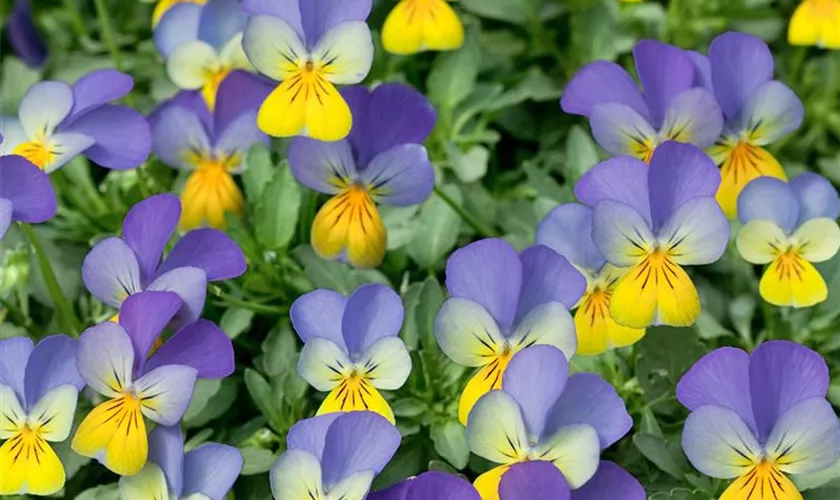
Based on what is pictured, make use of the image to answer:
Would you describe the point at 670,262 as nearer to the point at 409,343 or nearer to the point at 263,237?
the point at 409,343

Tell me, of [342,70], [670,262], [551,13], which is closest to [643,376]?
[670,262]

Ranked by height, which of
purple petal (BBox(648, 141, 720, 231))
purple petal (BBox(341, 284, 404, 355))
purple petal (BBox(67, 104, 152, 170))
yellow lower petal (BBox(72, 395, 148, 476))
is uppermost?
purple petal (BBox(648, 141, 720, 231))

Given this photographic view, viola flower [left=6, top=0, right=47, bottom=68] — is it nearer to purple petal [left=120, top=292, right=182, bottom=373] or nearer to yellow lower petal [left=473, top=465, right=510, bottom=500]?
purple petal [left=120, top=292, right=182, bottom=373]

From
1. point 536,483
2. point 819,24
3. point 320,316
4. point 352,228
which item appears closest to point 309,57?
point 352,228

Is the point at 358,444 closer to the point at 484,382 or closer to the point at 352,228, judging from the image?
the point at 484,382

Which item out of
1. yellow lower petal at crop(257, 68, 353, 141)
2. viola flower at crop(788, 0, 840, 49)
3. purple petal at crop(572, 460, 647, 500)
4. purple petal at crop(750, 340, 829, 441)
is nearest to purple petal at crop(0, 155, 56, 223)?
yellow lower petal at crop(257, 68, 353, 141)

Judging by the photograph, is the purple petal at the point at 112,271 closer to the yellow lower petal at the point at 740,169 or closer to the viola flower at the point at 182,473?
the viola flower at the point at 182,473

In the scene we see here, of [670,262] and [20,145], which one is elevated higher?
[670,262]
